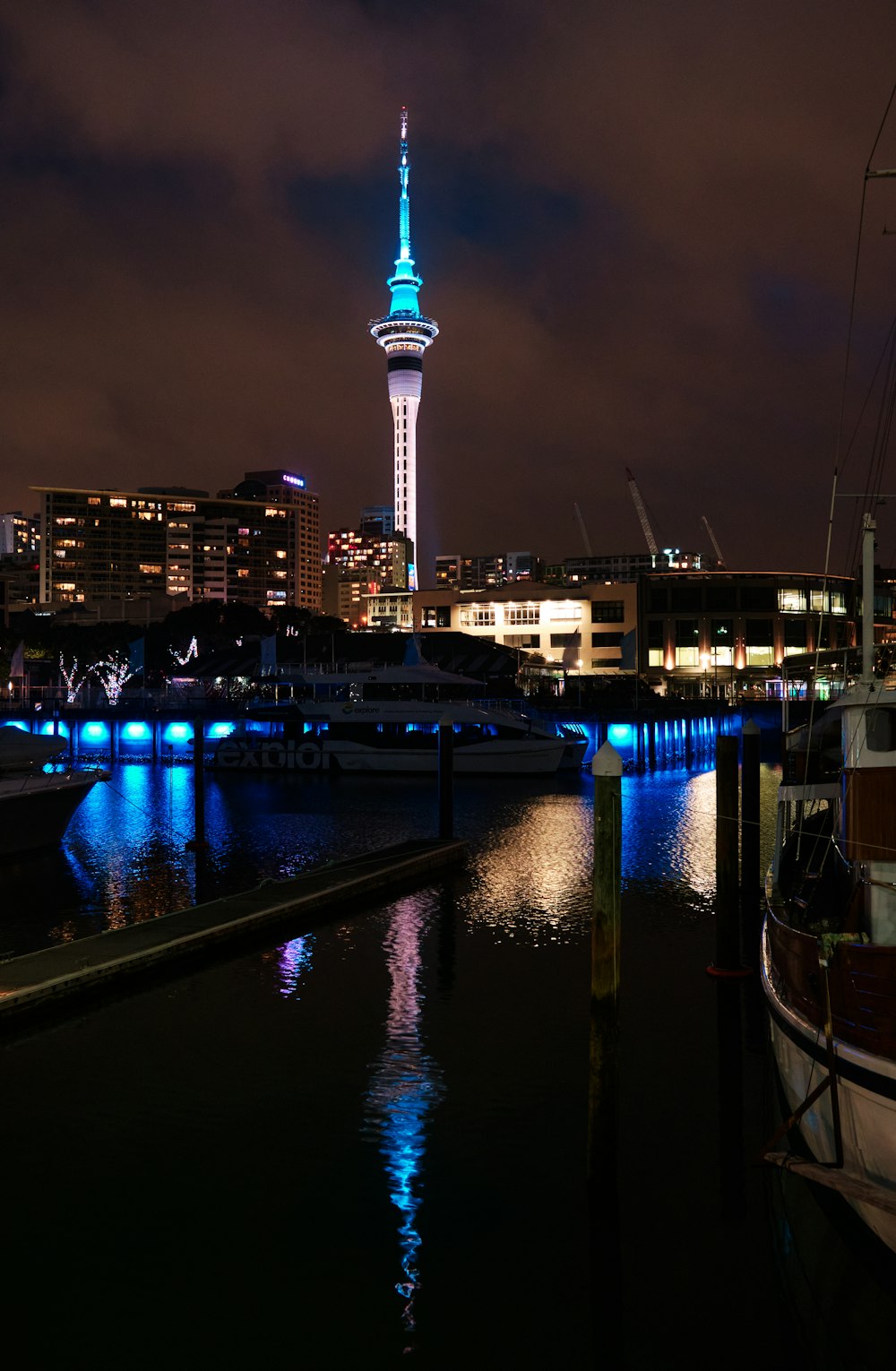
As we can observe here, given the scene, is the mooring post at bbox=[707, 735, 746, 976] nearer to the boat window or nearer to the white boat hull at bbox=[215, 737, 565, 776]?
the boat window

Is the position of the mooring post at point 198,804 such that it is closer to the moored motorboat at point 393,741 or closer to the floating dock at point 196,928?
the floating dock at point 196,928

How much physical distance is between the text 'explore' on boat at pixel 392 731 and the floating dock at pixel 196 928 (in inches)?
1109

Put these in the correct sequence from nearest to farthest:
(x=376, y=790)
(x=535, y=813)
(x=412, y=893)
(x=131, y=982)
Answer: (x=131, y=982), (x=412, y=893), (x=535, y=813), (x=376, y=790)

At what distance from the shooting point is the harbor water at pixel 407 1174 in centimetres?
863

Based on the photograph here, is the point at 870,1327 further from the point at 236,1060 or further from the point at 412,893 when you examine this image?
the point at 412,893

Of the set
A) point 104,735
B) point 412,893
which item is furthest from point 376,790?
point 104,735

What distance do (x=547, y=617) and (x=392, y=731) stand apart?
65.7 meters

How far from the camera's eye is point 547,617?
4813 inches

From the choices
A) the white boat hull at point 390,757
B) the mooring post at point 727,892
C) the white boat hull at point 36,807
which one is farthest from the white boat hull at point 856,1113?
the white boat hull at point 390,757

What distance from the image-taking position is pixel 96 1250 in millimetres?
9656

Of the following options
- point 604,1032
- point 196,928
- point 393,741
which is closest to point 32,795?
point 196,928

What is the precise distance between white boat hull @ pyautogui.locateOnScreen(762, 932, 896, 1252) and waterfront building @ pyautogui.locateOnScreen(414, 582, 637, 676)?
100343 millimetres

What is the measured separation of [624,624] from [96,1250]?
109831mm

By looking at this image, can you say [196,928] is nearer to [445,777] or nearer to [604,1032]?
[604,1032]
